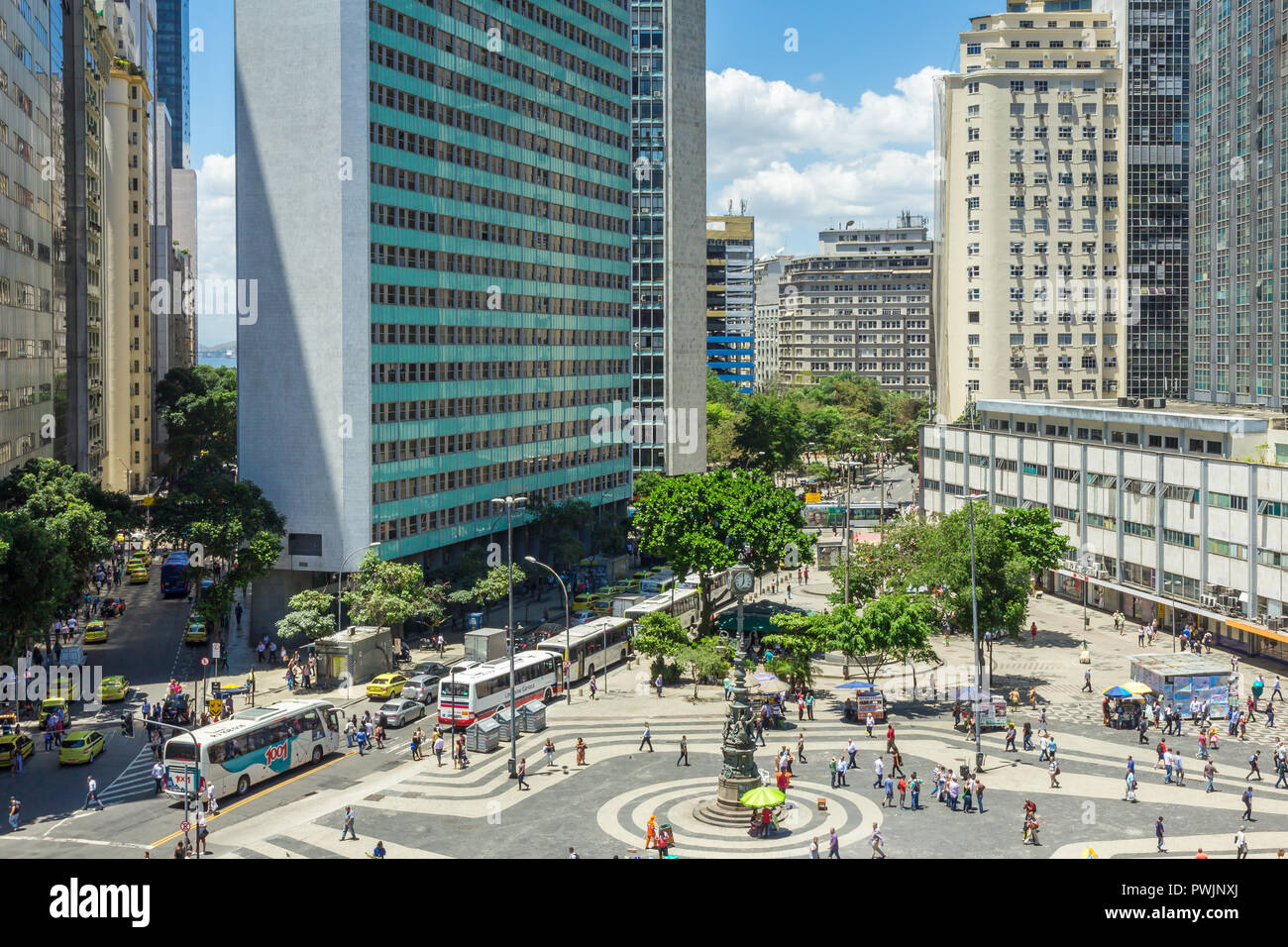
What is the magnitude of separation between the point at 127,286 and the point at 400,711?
114482 millimetres

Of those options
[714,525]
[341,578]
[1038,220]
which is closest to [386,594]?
[341,578]

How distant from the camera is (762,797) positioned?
43.3 meters

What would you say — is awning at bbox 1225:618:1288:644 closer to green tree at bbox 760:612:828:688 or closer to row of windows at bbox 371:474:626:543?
green tree at bbox 760:612:828:688

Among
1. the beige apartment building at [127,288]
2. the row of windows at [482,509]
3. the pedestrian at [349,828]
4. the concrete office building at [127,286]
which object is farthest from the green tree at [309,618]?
the beige apartment building at [127,288]

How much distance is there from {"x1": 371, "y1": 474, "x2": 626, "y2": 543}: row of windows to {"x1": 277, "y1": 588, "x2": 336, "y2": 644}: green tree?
7.49 meters

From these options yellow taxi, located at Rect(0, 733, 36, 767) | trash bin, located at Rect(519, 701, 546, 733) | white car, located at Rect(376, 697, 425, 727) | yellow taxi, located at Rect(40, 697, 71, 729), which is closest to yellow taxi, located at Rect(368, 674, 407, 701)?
white car, located at Rect(376, 697, 425, 727)

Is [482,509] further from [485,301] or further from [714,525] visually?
[714,525]

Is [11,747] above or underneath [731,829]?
above

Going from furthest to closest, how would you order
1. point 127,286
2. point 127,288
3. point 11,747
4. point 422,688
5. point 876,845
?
point 127,288, point 127,286, point 422,688, point 11,747, point 876,845

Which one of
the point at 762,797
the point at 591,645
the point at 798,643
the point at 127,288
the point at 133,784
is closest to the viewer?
the point at 762,797

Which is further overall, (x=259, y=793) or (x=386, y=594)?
(x=386, y=594)

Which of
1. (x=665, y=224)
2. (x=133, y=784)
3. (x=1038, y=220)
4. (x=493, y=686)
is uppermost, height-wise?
(x=665, y=224)

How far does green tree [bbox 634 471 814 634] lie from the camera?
7869 centimetres
